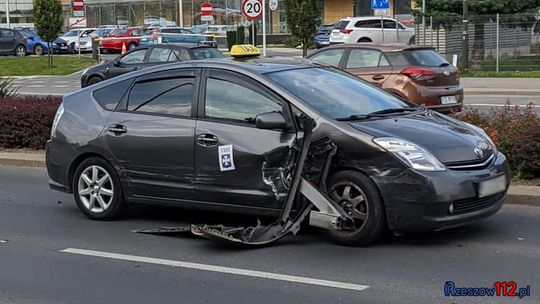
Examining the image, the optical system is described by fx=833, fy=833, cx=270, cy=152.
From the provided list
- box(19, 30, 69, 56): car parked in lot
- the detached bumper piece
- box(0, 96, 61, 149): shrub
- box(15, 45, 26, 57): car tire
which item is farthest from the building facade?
the detached bumper piece

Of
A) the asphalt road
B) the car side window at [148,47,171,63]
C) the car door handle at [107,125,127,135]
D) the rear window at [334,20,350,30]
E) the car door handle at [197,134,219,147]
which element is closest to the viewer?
the asphalt road

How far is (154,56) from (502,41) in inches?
512

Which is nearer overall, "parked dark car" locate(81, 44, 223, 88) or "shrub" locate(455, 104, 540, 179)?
"shrub" locate(455, 104, 540, 179)

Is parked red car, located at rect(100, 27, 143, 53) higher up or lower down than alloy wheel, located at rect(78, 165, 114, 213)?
higher up

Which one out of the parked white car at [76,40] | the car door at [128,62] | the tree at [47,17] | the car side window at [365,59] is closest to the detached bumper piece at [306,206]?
the car side window at [365,59]

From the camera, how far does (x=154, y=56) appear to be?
2216 centimetres

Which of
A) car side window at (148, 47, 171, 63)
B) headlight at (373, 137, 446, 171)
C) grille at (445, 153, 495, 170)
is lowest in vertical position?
grille at (445, 153, 495, 170)

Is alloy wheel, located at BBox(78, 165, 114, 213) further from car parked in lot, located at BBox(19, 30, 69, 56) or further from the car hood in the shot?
car parked in lot, located at BBox(19, 30, 69, 56)

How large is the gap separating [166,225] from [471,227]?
2849mm

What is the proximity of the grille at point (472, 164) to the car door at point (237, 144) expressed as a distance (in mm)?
1321

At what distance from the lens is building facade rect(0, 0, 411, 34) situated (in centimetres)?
5956

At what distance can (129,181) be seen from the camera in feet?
25.8

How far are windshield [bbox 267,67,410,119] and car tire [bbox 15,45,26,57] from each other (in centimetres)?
4145

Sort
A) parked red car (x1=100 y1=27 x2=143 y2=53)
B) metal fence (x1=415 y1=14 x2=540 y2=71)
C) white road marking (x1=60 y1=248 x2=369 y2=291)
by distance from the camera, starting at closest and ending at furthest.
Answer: white road marking (x1=60 y1=248 x2=369 y2=291)
metal fence (x1=415 y1=14 x2=540 y2=71)
parked red car (x1=100 y1=27 x2=143 y2=53)
